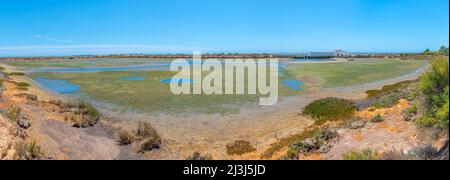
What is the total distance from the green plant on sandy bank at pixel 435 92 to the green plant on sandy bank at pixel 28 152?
1265cm

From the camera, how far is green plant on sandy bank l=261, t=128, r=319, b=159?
42.1ft

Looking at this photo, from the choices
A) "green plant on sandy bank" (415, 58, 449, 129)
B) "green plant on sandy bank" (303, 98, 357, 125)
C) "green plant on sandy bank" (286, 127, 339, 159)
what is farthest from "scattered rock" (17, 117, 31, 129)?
"green plant on sandy bank" (415, 58, 449, 129)

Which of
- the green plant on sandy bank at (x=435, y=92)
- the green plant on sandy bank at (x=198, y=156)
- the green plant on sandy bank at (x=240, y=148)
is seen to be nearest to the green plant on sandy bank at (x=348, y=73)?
the green plant on sandy bank at (x=240, y=148)

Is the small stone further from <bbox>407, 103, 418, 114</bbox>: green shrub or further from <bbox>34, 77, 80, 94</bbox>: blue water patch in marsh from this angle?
<bbox>34, 77, 80, 94</bbox>: blue water patch in marsh

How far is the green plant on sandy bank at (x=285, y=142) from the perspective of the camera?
42.1ft

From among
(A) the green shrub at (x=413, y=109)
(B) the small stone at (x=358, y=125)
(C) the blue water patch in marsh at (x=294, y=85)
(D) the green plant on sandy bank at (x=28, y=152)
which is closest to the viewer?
(D) the green plant on sandy bank at (x=28, y=152)

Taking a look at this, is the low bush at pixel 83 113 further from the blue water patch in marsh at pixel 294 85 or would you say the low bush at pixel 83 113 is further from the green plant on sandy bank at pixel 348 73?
the green plant on sandy bank at pixel 348 73

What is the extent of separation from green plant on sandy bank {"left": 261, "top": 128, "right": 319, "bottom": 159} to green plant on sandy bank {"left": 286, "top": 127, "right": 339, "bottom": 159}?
A: 0.85m

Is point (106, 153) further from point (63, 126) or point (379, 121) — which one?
point (379, 121)

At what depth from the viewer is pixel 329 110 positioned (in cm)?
1998

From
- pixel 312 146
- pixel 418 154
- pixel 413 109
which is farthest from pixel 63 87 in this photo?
pixel 418 154

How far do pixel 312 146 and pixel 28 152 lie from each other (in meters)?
10.4

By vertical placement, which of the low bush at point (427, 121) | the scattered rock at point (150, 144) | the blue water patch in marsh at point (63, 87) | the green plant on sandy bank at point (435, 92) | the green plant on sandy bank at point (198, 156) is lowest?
the green plant on sandy bank at point (198, 156)

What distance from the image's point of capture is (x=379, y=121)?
45.2 feet
